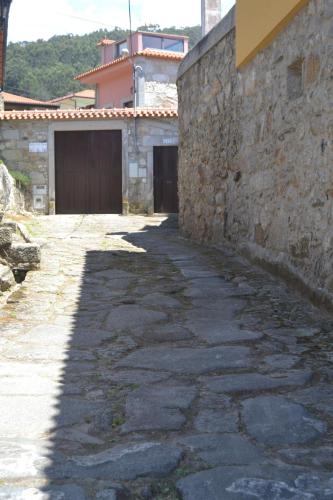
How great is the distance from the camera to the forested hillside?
130 feet

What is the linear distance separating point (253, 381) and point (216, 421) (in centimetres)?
50

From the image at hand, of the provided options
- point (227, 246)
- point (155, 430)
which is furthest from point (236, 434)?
point (227, 246)

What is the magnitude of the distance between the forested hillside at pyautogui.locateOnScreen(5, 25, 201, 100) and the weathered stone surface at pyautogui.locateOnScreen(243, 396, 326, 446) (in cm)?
3852

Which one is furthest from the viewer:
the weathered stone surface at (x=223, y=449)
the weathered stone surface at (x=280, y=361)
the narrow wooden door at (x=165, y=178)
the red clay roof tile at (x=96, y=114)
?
the narrow wooden door at (x=165, y=178)

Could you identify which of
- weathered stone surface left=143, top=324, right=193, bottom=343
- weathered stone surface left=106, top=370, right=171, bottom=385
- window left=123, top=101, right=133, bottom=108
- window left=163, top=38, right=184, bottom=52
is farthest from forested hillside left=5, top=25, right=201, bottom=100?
weathered stone surface left=106, top=370, right=171, bottom=385

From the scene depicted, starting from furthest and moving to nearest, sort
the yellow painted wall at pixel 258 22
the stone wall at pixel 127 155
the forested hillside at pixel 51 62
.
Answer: the forested hillside at pixel 51 62 → the stone wall at pixel 127 155 → the yellow painted wall at pixel 258 22

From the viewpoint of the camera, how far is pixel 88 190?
15664 millimetres

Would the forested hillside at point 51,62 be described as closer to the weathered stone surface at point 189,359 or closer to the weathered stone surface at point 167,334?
the weathered stone surface at point 167,334

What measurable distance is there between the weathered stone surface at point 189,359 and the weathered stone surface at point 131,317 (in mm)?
546

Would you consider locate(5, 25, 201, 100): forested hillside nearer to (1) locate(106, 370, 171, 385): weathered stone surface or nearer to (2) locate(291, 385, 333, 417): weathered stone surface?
(1) locate(106, 370, 171, 385): weathered stone surface

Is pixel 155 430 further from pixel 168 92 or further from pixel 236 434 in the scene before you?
pixel 168 92

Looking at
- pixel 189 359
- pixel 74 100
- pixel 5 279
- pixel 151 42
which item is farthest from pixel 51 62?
pixel 189 359

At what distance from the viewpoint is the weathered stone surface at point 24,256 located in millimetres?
5637

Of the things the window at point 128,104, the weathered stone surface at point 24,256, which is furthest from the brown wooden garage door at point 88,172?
the weathered stone surface at point 24,256
